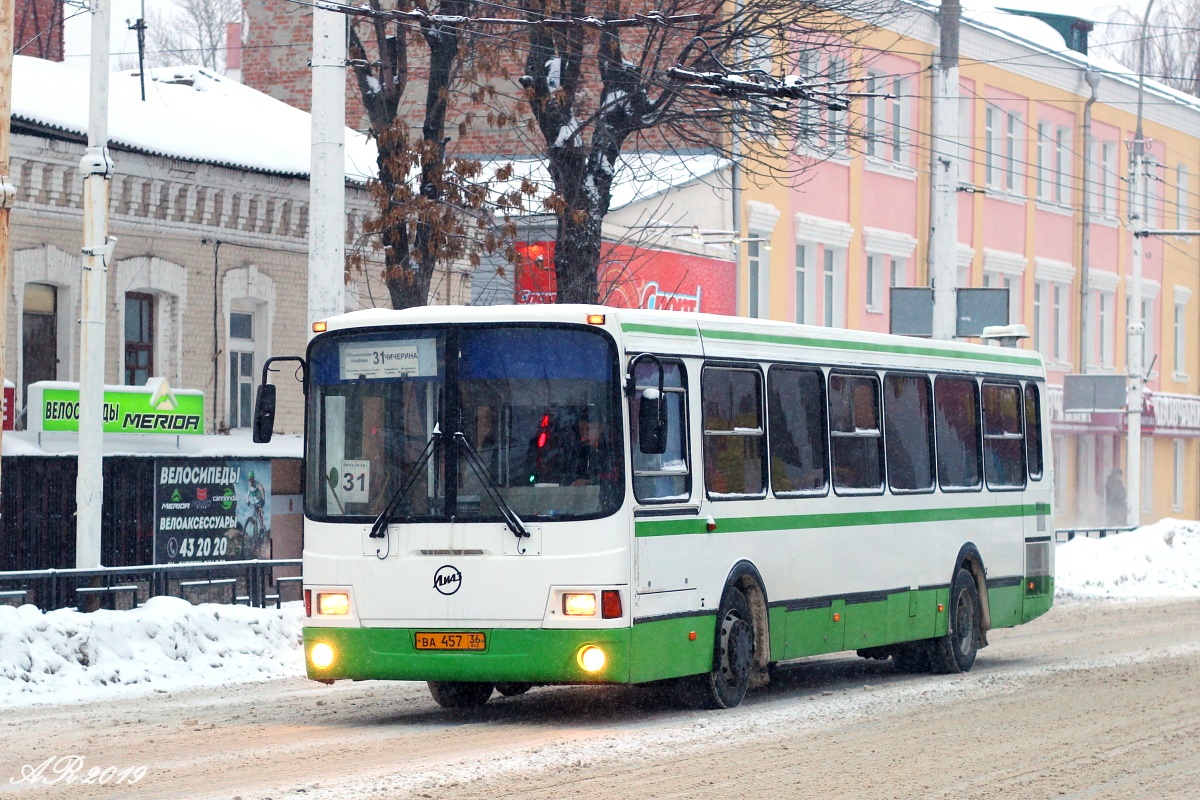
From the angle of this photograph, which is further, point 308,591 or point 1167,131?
point 1167,131

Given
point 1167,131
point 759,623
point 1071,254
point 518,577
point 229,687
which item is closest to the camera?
point 518,577

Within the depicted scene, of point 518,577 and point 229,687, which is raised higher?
point 518,577

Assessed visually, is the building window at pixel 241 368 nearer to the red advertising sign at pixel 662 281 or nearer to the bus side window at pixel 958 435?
the red advertising sign at pixel 662 281

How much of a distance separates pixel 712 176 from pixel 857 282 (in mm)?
6100

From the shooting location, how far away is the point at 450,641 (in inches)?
488

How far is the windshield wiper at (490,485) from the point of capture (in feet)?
40.2

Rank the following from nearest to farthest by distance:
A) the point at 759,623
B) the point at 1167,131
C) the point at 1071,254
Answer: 1. the point at 759,623
2. the point at 1071,254
3. the point at 1167,131

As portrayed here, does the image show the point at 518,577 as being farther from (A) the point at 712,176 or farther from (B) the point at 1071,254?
(B) the point at 1071,254

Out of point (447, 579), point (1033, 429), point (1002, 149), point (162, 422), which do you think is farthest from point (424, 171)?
point (1002, 149)

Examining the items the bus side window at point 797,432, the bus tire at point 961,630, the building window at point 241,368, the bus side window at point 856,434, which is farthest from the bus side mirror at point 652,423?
the building window at point 241,368

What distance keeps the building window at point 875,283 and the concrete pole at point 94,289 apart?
24.5 meters

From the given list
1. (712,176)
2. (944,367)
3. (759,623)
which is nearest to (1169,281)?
(712,176)

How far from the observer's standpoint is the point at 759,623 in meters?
13.9

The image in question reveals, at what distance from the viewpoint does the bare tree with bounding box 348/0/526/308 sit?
2300 centimetres
